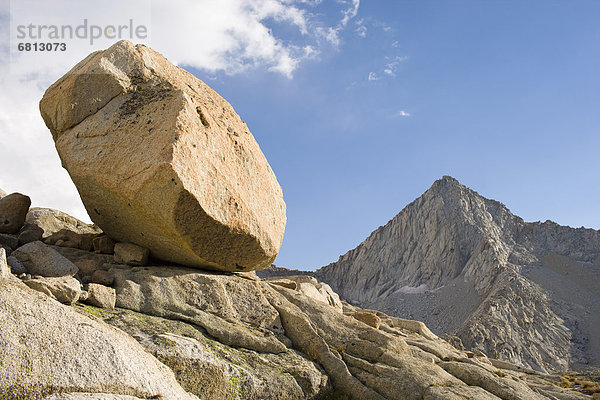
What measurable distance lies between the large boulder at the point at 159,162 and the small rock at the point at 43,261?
1.97 metres

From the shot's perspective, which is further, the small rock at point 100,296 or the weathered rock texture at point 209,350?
the small rock at point 100,296

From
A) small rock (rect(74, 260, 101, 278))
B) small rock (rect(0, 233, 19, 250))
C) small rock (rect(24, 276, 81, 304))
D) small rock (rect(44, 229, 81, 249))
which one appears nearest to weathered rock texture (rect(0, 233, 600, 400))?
small rock (rect(24, 276, 81, 304))

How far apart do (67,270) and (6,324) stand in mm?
5838

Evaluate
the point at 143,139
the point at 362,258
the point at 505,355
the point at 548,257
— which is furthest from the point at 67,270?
the point at 362,258

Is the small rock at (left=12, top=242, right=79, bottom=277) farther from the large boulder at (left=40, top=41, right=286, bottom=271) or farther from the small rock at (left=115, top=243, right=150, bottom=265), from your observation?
the large boulder at (left=40, top=41, right=286, bottom=271)

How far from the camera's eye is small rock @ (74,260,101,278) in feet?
42.8

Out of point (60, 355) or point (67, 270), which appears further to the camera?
point (67, 270)

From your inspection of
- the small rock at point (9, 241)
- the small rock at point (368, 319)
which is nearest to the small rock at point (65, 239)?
the small rock at point (9, 241)

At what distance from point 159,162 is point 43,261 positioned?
436cm

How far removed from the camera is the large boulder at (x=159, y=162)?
40.7ft

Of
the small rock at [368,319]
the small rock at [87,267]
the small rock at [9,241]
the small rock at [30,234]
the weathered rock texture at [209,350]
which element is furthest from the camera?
the small rock at [368,319]

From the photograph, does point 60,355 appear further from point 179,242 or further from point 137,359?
point 179,242

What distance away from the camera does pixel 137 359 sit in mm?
8078

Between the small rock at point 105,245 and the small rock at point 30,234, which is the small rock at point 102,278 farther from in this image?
Result: the small rock at point 30,234
